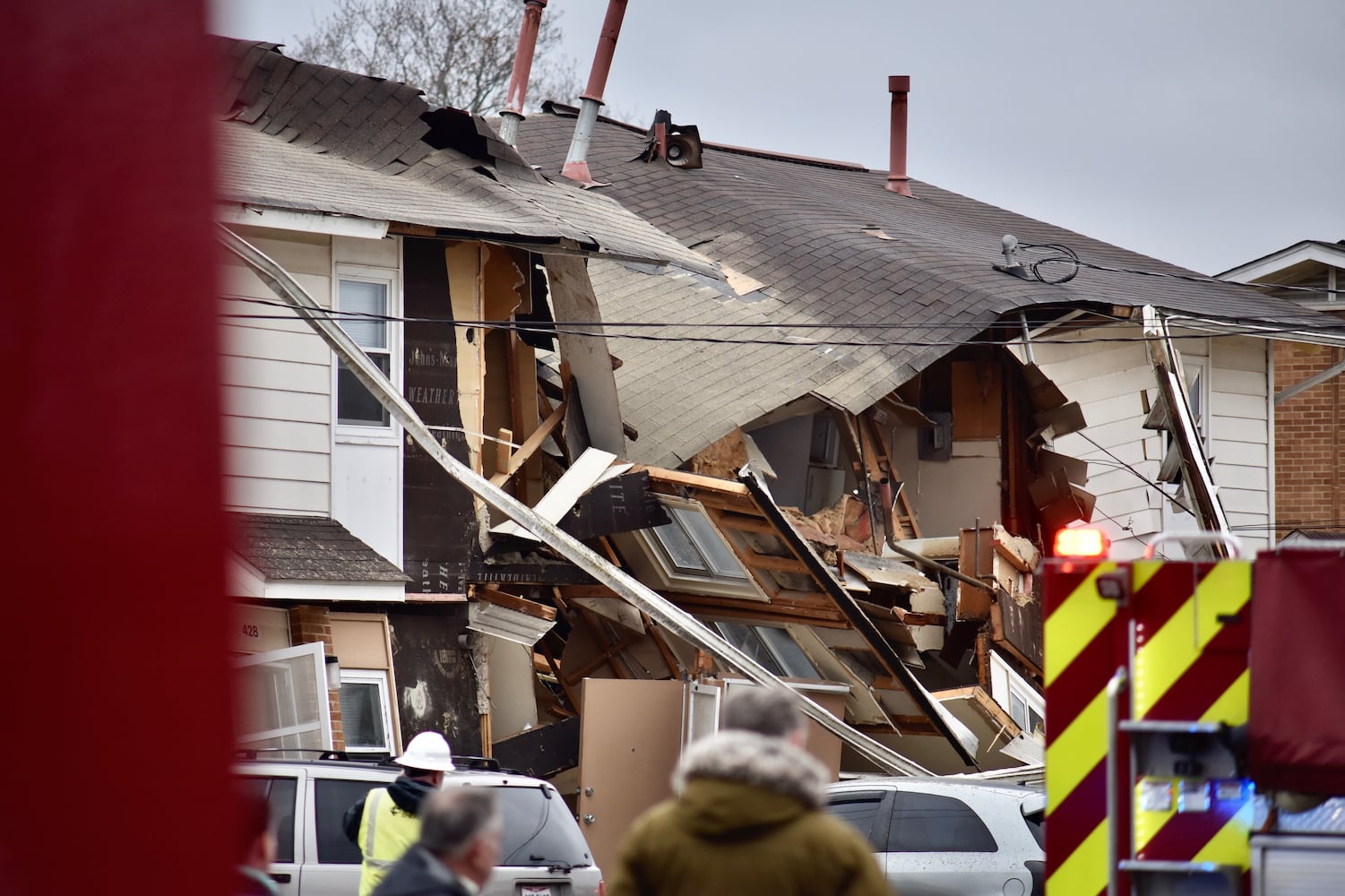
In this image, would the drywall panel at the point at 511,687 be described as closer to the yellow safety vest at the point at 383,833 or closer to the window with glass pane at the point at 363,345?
the window with glass pane at the point at 363,345

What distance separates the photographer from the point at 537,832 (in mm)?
9281

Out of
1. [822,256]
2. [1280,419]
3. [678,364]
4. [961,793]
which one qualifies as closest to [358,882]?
[961,793]

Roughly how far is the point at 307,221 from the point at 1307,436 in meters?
16.9

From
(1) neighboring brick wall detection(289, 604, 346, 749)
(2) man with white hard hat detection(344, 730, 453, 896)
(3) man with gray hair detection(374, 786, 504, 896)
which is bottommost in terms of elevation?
(2) man with white hard hat detection(344, 730, 453, 896)

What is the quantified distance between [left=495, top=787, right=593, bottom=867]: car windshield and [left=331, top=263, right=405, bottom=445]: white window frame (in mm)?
4999

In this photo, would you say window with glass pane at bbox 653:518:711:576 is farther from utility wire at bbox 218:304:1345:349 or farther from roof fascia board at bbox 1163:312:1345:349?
roof fascia board at bbox 1163:312:1345:349

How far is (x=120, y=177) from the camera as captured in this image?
174 centimetres

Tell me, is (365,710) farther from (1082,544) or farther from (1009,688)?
(1082,544)

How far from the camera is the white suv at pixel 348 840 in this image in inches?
351

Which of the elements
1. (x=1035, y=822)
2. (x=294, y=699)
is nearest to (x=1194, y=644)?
(x=1035, y=822)

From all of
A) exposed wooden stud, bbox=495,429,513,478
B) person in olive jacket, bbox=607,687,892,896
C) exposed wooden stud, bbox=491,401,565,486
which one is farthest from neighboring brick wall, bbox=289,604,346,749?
person in olive jacket, bbox=607,687,892,896

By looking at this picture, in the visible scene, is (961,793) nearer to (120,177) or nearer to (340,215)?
(340,215)

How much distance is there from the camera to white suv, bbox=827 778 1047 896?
958 centimetres

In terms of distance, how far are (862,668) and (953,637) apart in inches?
88.6
